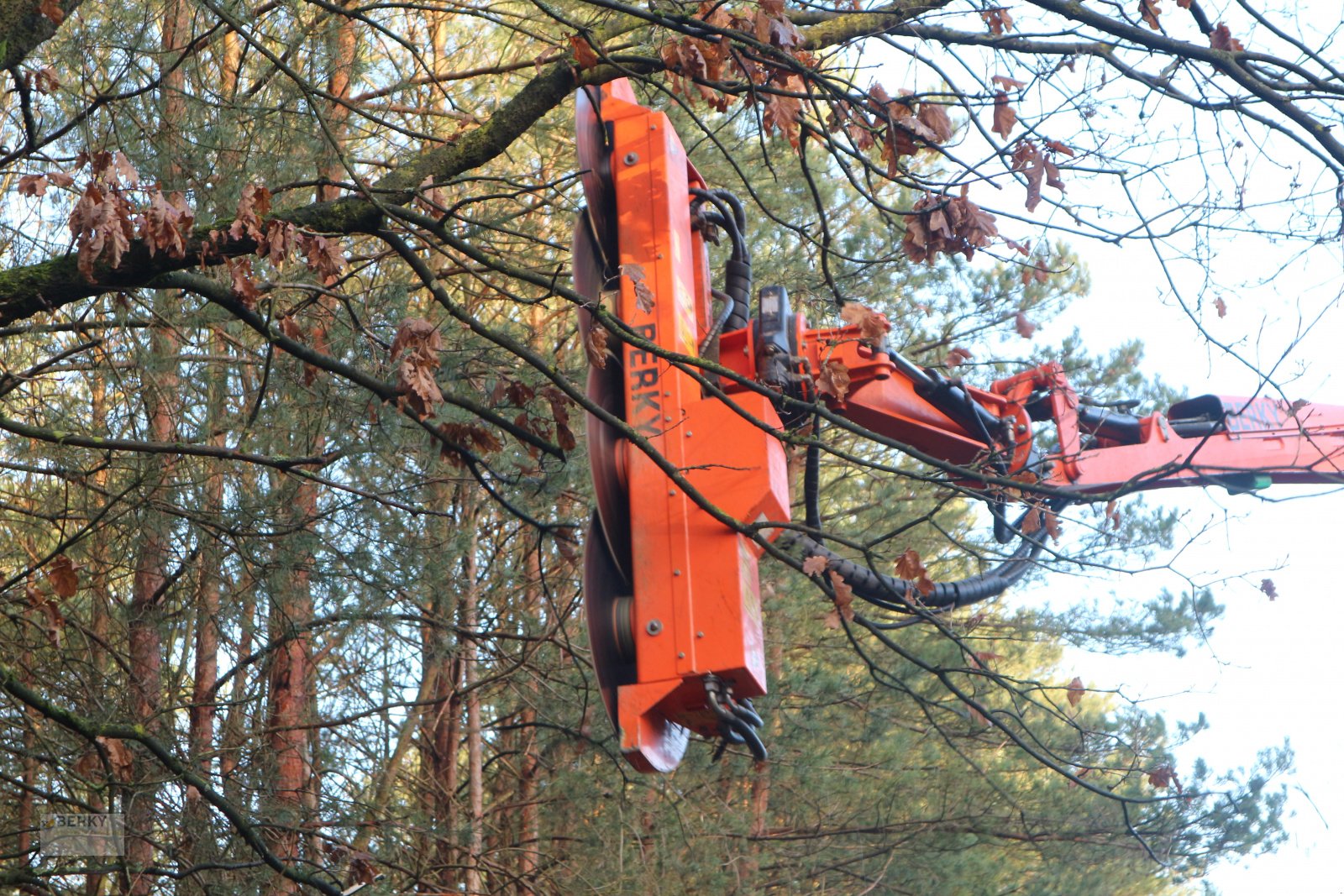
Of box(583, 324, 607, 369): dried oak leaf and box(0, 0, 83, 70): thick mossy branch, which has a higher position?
box(0, 0, 83, 70): thick mossy branch

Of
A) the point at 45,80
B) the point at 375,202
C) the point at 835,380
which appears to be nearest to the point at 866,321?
the point at 835,380

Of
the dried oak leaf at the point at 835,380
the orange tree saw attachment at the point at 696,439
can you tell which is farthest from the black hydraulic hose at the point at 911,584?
the dried oak leaf at the point at 835,380

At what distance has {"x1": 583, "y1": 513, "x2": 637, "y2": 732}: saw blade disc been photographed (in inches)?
183

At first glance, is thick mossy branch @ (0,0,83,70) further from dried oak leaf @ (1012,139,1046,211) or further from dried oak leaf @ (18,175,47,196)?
dried oak leaf @ (1012,139,1046,211)

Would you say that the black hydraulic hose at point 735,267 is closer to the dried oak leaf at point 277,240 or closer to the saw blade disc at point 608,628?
the saw blade disc at point 608,628

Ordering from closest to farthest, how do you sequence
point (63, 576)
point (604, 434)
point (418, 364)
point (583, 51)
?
1. point (418, 364)
2. point (583, 51)
3. point (604, 434)
4. point (63, 576)

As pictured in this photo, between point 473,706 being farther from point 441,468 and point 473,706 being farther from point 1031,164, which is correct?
point 1031,164

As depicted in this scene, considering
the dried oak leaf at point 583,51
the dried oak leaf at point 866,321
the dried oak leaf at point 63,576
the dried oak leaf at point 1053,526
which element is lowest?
the dried oak leaf at point 1053,526

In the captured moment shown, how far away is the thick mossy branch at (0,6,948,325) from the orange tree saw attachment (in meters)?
0.24

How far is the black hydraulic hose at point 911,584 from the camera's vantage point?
477 centimetres

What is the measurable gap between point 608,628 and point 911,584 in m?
1.09

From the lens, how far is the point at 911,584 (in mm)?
5098

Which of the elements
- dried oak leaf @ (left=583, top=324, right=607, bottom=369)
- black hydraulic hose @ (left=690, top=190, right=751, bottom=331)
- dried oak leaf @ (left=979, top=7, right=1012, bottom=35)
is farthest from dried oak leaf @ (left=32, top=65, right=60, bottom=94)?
dried oak leaf @ (left=979, top=7, right=1012, bottom=35)

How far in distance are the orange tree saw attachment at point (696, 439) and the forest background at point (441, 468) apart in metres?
0.24
